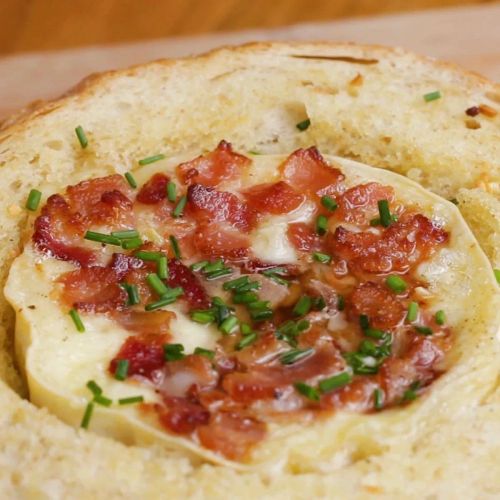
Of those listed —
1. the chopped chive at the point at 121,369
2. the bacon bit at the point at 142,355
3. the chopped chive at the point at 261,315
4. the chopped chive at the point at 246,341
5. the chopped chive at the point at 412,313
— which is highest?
the chopped chive at the point at 121,369

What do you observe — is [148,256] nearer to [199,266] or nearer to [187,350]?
[199,266]

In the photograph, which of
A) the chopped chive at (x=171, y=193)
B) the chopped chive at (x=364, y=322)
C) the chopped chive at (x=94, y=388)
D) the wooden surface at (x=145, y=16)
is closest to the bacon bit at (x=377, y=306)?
the chopped chive at (x=364, y=322)

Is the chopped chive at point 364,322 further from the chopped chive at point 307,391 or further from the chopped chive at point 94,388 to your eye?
the chopped chive at point 94,388

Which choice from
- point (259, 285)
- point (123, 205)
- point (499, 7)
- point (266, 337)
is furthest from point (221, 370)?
point (499, 7)

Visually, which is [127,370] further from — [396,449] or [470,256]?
[470,256]

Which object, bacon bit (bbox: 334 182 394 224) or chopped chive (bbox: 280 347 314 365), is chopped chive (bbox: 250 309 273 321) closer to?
chopped chive (bbox: 280 347 314 365)
